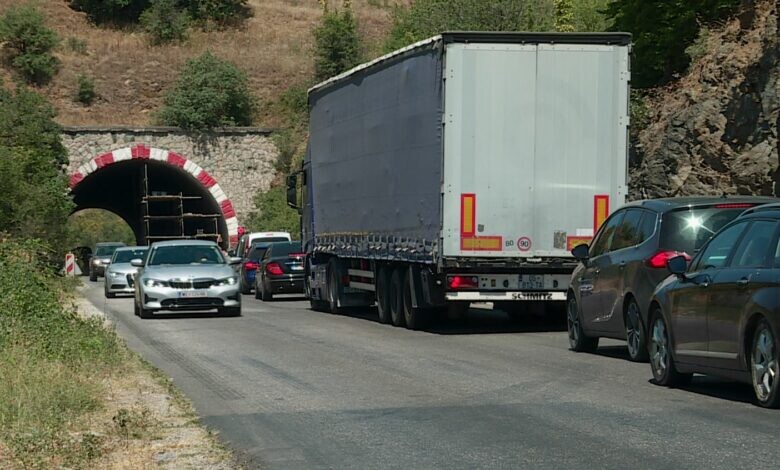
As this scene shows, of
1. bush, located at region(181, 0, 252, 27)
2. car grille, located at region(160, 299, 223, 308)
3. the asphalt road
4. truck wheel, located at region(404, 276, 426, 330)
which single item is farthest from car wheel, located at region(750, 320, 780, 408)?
bush, located at region(181, 0, 252, 27)

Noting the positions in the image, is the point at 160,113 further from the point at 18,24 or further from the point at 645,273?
the point at 645,273

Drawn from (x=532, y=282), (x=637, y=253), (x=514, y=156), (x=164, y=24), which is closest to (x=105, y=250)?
(x=164, y=24)

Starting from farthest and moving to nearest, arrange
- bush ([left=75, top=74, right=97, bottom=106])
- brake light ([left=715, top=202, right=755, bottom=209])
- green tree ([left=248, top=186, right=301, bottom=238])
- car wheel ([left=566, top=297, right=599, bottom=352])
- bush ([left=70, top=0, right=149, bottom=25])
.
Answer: bush ([left=70, top=0, right=149, bottom=25]) → bush ([left=75, top=74, right=97, bottom=106]) → green tree ([left=248, top=186, right=301, bottom=238]) → car wheel ([left=566, top=297, right=599, bottom=352]) → brake light ([left=715, top=202, right=755, bottom=209])

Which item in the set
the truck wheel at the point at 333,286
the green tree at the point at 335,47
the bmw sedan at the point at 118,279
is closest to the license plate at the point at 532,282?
the truck wheel at the point at 333,286

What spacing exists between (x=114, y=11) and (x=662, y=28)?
158 ft

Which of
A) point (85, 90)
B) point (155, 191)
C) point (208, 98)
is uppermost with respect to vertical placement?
point (85, 90)

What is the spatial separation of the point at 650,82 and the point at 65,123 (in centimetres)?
3335

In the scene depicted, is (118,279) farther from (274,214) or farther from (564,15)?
(564,15)

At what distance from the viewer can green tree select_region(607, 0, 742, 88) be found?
37.8m

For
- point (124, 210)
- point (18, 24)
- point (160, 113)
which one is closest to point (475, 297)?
point (160, 113)

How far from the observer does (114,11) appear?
8162 centimetres

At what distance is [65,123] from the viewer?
65938mm

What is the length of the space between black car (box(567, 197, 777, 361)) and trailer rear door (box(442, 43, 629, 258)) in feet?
11.7

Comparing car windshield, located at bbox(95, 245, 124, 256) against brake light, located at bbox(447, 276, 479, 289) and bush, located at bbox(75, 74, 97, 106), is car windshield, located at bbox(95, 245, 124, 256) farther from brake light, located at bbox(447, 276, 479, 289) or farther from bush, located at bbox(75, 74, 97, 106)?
brake light, located at bbox(447, 276, 479, 289)
